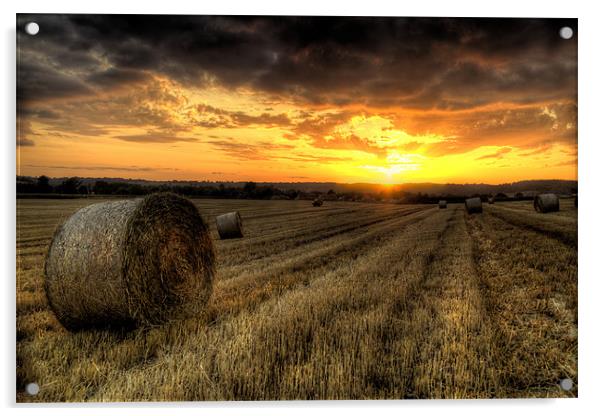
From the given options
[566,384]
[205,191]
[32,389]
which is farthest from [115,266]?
[566,384]

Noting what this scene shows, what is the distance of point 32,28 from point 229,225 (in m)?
3.71

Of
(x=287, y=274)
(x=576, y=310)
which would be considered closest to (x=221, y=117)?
(x=287, y=274)

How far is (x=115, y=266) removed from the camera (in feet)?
11.5

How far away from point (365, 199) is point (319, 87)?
1715 millimetres

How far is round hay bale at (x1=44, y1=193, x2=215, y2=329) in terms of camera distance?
351cm

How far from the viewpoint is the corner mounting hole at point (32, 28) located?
4227 millimetres

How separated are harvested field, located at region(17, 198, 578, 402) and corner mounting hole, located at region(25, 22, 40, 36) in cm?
165

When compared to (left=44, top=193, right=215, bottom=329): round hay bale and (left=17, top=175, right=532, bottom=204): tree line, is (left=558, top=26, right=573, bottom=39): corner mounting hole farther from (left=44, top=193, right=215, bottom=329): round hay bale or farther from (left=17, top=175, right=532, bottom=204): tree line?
(left=44, top=193, right=215, bottom=329): round hay bale

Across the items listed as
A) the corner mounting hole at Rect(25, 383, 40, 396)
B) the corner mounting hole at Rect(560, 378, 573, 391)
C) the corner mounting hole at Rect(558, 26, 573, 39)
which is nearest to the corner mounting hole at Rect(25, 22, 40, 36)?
the corner mounting hole at Rect(25, 383, 40, 396)

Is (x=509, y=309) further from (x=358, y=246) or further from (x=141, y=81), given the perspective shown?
(x=141, y=81)

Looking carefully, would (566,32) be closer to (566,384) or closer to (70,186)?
(566,384)

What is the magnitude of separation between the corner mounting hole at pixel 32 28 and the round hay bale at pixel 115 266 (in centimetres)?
187

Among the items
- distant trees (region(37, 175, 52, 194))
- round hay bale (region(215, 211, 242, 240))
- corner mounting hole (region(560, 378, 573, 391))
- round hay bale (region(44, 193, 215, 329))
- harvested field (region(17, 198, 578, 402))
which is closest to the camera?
harvested field (region(17, 198, 578, 402))

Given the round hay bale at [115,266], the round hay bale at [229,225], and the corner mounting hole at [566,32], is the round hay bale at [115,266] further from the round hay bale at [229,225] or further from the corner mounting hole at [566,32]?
the corner mounting hole at [566,32]
